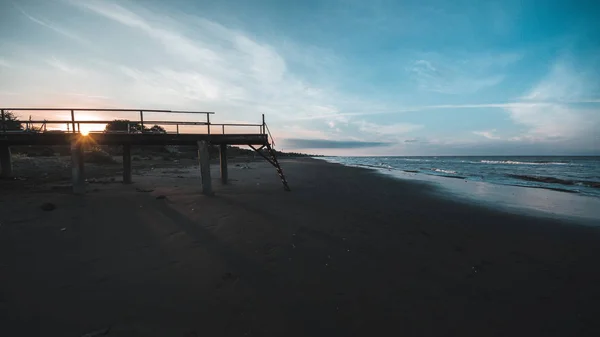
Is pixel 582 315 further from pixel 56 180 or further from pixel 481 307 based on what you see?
pixel 56 180

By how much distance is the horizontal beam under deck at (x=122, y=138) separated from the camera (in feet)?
46.9

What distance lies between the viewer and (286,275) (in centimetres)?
555

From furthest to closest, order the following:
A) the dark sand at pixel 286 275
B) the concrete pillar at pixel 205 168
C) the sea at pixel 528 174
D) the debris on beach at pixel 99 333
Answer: the sea at pixel 528 174, the concrete pillar at pixel 205 168, the dark sand at pixel 286 275, the debris on beach at pixel 99 333

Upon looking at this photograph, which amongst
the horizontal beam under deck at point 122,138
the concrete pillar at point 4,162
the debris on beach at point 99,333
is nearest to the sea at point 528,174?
the horizontal beam under deck at point 122,138

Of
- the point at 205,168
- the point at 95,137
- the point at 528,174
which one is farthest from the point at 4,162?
the point at 528,174

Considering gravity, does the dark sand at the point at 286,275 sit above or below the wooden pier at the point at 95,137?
below

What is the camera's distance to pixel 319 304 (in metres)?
4.57

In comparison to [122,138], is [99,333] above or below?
below

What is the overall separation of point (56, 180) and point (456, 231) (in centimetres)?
2447

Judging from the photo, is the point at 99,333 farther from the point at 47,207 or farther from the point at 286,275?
the point at 47,207

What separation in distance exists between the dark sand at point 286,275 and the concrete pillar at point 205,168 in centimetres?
399

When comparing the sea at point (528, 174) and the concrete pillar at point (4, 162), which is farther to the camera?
the sea at point (528, 174)

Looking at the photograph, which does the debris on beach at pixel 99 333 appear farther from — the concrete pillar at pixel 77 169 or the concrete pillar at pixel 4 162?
the concrete pillar at pixel 4 162

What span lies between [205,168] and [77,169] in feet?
21.0
